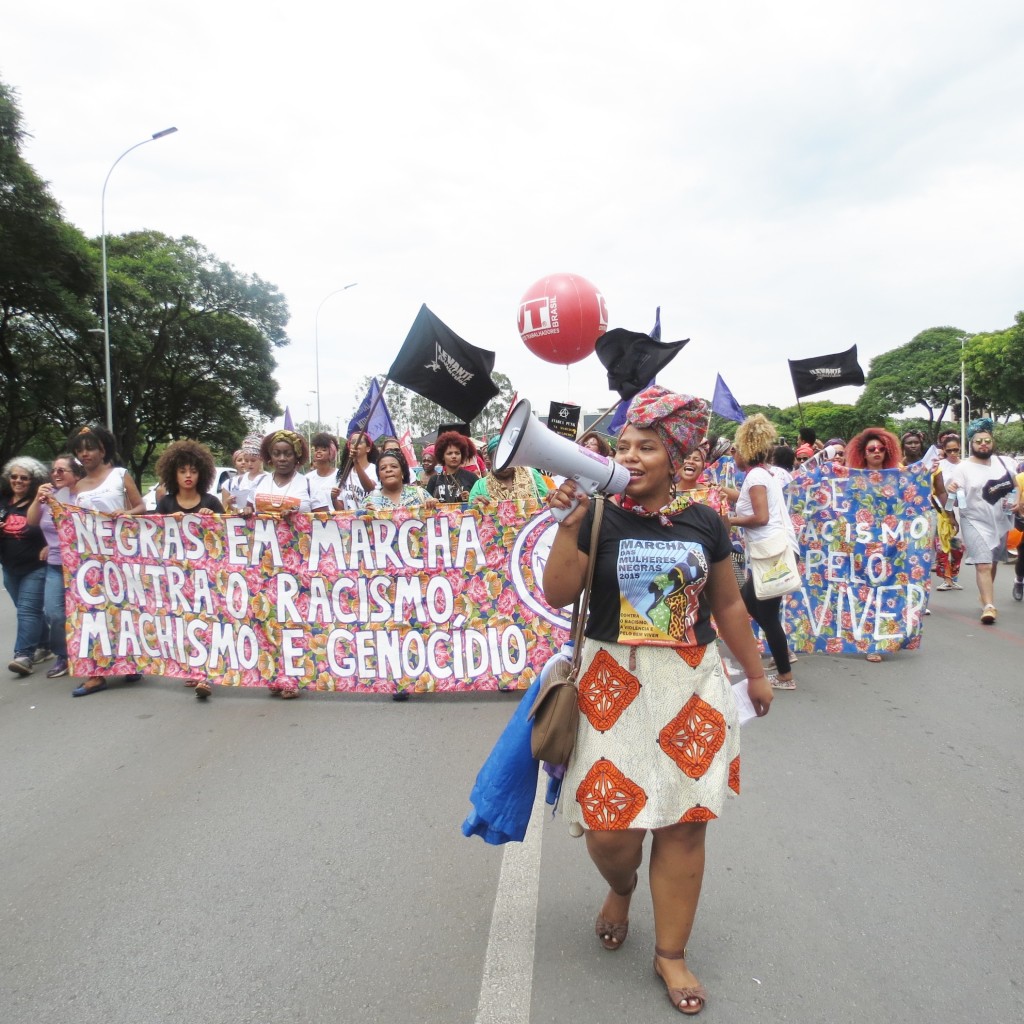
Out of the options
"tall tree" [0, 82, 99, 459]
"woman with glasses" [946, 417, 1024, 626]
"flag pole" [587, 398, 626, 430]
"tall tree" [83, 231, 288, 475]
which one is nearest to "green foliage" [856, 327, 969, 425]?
"tall tree" [83, 231, 288, 475]

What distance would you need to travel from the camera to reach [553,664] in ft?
7.46

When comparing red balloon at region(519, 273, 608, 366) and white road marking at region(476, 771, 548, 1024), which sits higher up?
red balloon at region(519, 273, 608, 366)

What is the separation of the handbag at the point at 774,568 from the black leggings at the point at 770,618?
0.11 meters

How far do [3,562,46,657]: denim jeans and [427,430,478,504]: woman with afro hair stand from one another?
3.07m

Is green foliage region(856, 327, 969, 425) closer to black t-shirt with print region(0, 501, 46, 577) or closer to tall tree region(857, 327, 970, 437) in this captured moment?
tall tree region(857, 327, 970, 437)

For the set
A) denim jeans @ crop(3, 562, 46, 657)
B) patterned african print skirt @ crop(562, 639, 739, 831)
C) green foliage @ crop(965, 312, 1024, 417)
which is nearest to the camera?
patterned african print skirt @ crop(562, 639, 739, 831)

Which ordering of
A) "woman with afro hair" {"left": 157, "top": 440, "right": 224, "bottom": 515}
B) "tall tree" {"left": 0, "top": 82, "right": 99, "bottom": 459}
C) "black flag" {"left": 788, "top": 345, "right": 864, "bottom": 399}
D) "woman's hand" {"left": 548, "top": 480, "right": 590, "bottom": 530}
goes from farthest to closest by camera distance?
1. "tall tree" {"left": 0, "top": 82, "right": 99, "bottom": 459}
2. "black flag" {"left": 788, "top": 345, "right": 864, "bottom": 399}
3. "woman with afro hair" {"left": 157, "top": 440, "right": 224, "bottom": 515}
4. "woman's hand" {"left": 548, "top": 480, "right": 590, "bottom": 530}

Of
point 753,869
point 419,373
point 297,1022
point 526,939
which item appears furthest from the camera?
point 419,373

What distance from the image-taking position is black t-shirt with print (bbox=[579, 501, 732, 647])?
221cm

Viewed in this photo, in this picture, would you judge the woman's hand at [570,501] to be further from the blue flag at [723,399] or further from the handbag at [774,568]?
the blue flag at [723,399]

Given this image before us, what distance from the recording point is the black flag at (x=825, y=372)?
935 centimetres

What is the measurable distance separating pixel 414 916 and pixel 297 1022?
21.8 inches

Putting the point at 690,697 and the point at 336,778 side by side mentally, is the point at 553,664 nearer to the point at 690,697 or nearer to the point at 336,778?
the point at 690,697

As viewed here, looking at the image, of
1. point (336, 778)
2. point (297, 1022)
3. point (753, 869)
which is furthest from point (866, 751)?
point (297, 1022)
